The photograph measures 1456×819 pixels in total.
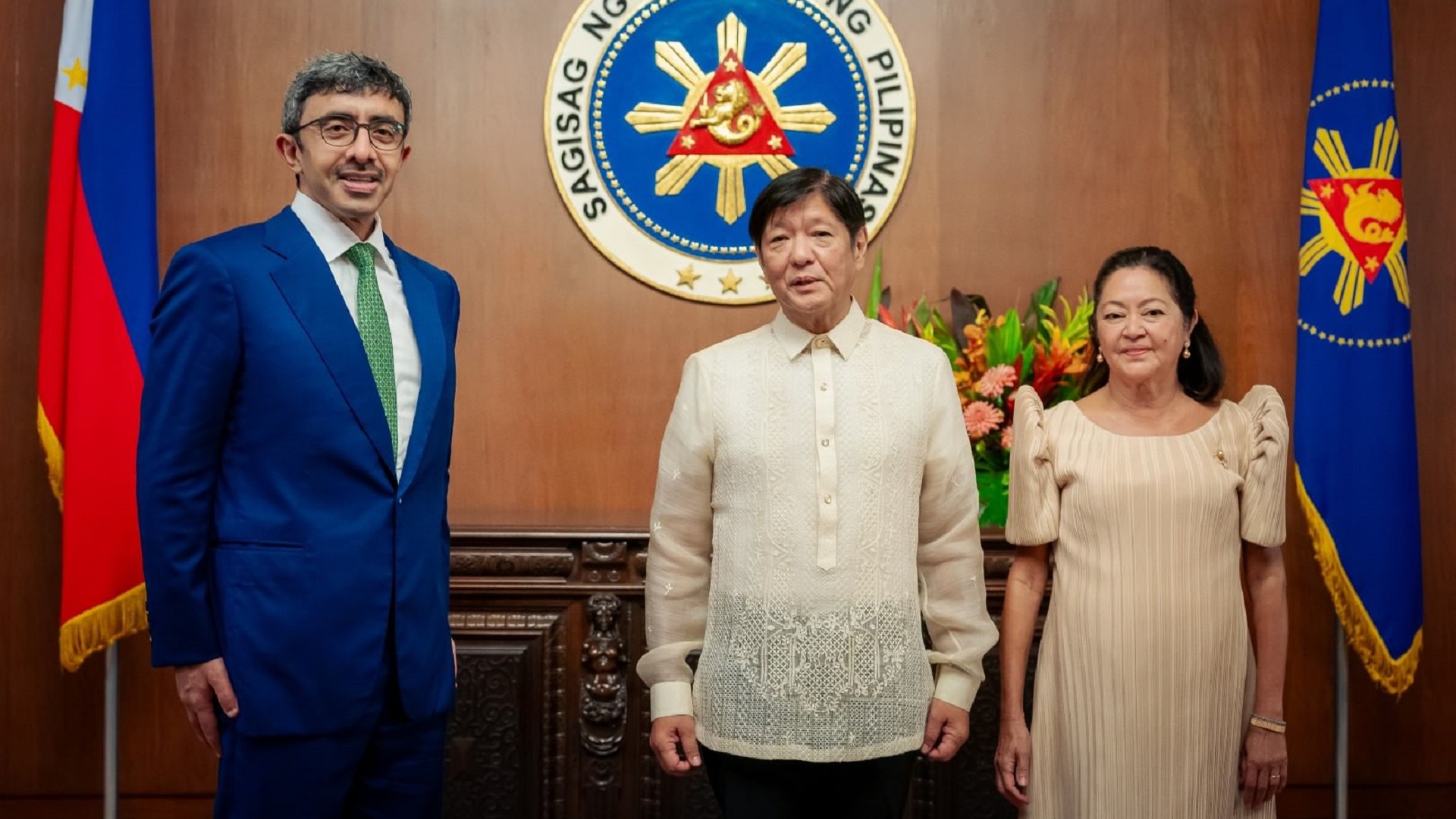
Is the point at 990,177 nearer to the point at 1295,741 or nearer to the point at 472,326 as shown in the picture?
the point at 472,326

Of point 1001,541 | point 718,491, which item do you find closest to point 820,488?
point 718,491

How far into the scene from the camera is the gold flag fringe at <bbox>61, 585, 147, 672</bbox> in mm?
2893

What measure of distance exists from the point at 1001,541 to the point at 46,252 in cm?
246

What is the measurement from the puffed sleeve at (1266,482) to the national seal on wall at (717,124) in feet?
5.21

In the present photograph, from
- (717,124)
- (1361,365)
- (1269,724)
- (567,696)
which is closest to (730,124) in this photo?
(717,124)

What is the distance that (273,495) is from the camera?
1666 millimetres

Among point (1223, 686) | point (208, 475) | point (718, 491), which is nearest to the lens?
point (208, 475)

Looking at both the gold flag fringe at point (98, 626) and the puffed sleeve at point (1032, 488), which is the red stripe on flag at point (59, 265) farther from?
the puffed sleeve at point (1032, 488)

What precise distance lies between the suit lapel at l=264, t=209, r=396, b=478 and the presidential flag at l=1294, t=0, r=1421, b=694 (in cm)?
231

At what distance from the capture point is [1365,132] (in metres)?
3.03

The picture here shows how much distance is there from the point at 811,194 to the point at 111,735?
231 centimetres

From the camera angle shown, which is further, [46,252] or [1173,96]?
[1173,96]

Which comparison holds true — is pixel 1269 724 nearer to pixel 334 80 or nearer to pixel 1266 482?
pixel 1266 482

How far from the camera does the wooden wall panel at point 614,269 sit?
3.30 metres
